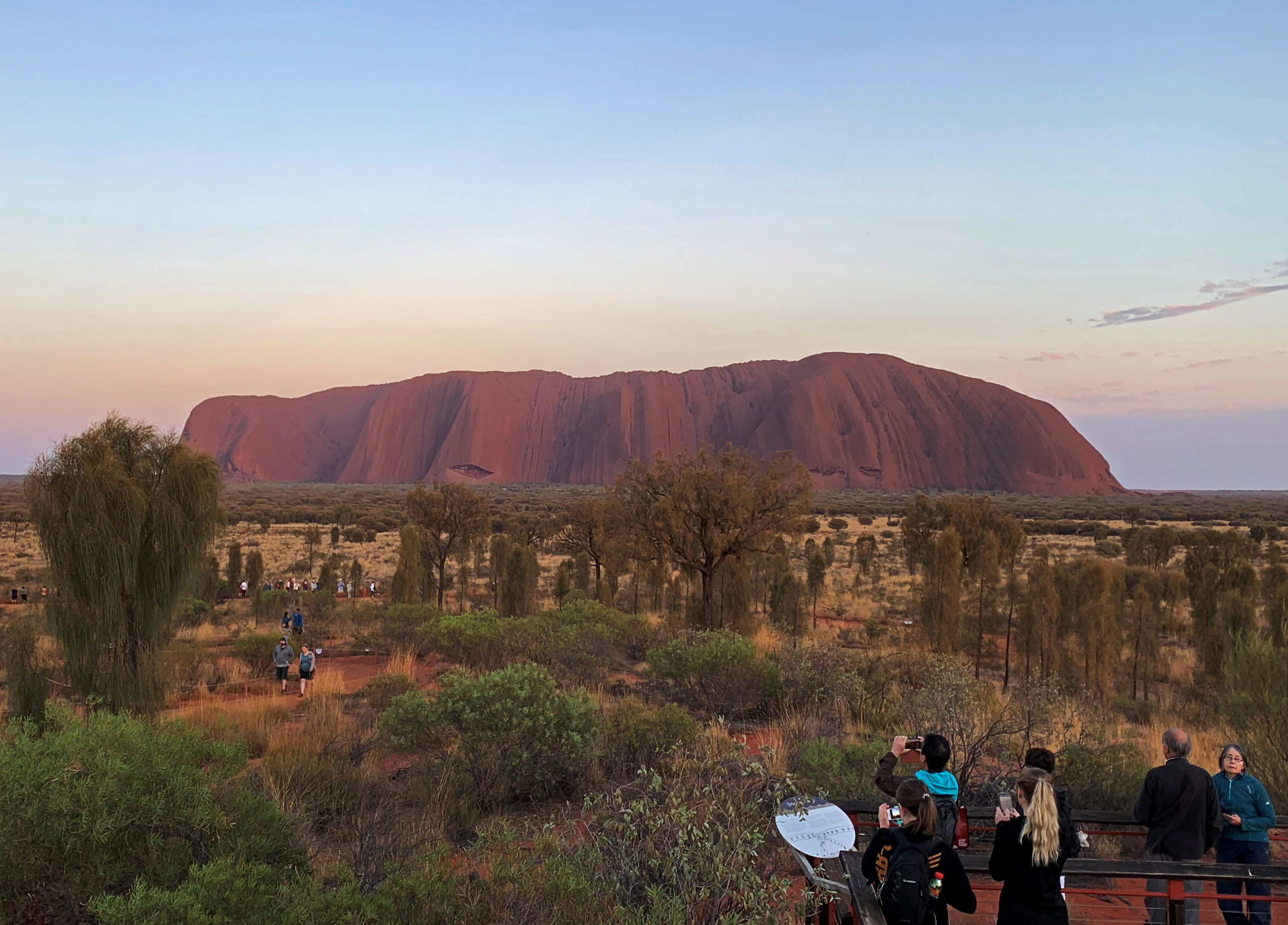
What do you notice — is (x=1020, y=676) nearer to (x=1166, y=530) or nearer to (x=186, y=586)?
(x=1166, y=530)

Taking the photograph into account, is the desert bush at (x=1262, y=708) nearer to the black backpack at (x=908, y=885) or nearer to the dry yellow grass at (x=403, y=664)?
the black backpack at (x=908, y=885)

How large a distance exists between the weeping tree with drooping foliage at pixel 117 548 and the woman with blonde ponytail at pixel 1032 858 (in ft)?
27.3

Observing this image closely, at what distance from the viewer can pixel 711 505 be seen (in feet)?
53.3

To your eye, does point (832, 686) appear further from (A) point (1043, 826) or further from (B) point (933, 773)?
(A) point (1043, 826)

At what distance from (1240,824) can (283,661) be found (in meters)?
13.8

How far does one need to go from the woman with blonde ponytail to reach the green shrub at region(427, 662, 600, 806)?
498cm

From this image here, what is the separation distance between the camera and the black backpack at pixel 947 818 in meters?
4.00

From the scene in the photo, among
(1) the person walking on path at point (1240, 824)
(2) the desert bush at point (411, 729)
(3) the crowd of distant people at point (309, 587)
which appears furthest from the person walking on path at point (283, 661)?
(1) the person walking on path at point (1240, 824)

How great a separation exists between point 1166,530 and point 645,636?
1997 cm

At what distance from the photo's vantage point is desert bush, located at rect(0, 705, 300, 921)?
3715mm

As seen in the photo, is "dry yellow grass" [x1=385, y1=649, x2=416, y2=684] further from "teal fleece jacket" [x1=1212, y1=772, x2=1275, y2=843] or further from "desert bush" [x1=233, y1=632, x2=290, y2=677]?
"teal fleece jacket" [x1=1212, y1=772, x2=1275, y2=843]

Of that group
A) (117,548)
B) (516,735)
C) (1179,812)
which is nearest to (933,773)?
(1179,812)

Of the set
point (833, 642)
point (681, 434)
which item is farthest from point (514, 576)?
point (681, 434)

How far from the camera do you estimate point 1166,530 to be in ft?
86.7
